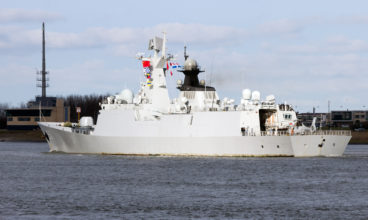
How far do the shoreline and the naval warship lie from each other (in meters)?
55.8

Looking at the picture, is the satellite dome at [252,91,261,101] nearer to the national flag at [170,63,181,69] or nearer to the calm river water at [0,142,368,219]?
the calm river water at [0,142,368,219]

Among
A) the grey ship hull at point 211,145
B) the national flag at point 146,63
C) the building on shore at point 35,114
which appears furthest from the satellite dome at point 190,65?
the building on shore at point 35,114

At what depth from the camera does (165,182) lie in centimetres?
3347

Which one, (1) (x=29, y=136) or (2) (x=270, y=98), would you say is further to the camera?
(1) (x=29, y=136)

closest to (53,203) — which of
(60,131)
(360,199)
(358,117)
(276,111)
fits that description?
(360,199)

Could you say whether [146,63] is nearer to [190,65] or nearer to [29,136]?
[190,65]

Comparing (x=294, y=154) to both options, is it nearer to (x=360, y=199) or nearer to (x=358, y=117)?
(x=360, y=199)

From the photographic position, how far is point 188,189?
30.6 metres

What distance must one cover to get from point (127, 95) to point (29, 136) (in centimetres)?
6439

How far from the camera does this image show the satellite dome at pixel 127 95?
5431cm

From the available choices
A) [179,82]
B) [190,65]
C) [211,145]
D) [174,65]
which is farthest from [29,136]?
[211,145]

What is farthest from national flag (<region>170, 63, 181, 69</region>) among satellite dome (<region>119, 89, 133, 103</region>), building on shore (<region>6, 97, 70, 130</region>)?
building on shore (<region>6, 97, 70, 130</region>)

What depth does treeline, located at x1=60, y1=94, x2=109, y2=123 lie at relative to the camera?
131 metres

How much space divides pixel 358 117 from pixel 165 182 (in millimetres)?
116257
